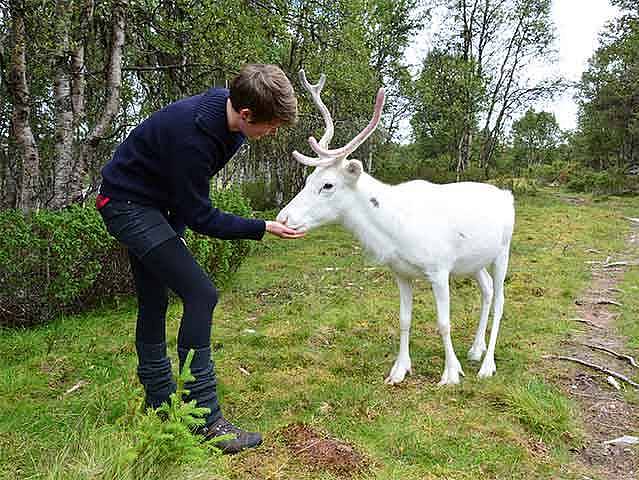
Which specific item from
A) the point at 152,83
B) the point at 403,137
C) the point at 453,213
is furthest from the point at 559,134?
the point at 453,213

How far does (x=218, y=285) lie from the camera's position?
8.30 meters

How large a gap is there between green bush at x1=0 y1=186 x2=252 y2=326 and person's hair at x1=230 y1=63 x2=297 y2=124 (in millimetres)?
3946

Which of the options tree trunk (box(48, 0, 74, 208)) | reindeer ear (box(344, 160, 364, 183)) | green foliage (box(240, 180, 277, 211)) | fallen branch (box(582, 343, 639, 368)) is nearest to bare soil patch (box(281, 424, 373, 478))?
reindeer ear (box(344, 160, 364, 183))

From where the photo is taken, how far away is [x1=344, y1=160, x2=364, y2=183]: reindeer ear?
4352 mm

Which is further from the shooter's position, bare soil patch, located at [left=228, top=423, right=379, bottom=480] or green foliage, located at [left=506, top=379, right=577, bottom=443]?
green foliage, located at [left=506, top=379, right=577, bottom=443]

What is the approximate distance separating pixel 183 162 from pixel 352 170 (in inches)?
72.2

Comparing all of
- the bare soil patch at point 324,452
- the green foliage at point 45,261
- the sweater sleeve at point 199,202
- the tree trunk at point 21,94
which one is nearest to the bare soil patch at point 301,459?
the bare soil patch at point 324,452

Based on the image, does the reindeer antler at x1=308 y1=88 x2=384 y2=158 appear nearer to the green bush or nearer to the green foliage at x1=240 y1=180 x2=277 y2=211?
the green bush

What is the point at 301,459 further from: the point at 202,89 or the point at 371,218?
the point at 202,89

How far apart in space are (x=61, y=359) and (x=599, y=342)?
217 inches

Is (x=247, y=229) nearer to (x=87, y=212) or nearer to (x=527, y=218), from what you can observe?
(x=87, y=212)

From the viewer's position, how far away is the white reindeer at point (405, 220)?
4395mm

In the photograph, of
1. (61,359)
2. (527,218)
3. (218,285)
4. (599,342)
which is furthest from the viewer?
(527,218)

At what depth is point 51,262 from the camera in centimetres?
604
